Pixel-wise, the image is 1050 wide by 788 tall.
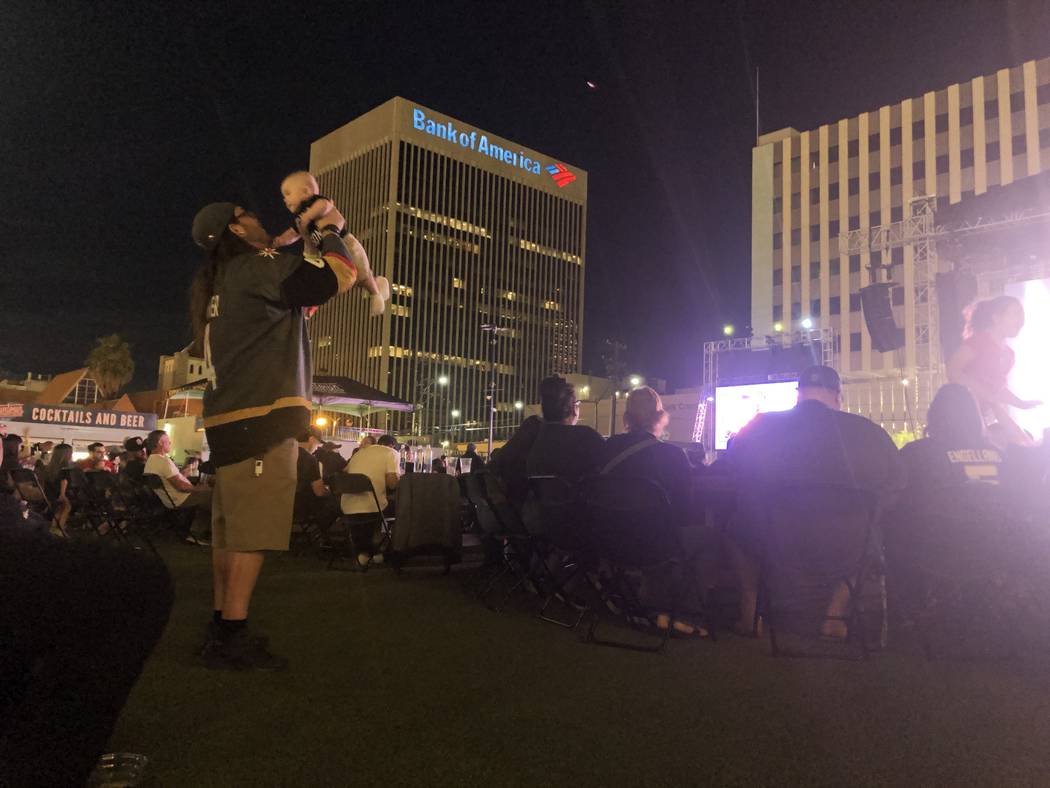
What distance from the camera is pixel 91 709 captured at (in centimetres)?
80

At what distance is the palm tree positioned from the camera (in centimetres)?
4334

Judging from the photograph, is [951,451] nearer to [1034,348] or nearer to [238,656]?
[238,656]

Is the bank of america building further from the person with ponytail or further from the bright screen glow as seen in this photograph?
the person with ponytail

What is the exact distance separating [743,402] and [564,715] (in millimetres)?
13699

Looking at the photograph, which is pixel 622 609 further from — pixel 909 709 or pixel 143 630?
pixel 143 630

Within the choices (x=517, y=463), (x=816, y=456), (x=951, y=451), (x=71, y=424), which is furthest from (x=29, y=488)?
(x=71, y=424)

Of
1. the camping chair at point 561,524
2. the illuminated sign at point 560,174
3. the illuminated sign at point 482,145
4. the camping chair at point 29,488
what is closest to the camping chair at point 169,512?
the camping chair at point 29,488

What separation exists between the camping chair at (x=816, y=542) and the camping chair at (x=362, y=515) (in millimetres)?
3538

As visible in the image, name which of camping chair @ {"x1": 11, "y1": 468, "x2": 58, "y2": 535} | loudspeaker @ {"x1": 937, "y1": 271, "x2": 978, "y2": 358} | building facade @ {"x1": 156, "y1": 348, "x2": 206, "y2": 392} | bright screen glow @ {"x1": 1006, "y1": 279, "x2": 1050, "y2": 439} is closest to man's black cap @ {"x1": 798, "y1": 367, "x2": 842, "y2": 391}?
bright screen glow @ {"x1": 1006, "y1": 279, "x2": 1050, "y2": 439}

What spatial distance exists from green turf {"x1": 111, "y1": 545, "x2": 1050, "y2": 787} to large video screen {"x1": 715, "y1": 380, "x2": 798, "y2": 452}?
11.2m

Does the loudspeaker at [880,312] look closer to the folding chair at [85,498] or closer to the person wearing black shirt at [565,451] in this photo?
the person wearing black shirt at [565,451]

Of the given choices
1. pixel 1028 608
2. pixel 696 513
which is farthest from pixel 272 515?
pixel 1028 608

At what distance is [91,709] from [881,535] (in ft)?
13.4

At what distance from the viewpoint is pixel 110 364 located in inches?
1719
